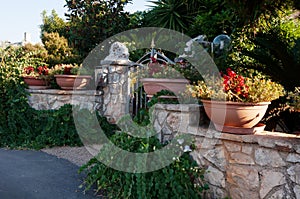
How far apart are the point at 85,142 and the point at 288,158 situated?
142 inches

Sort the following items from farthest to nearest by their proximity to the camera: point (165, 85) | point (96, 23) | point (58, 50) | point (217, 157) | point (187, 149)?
1. point (96, 23)
2. point (58, 50)
3. point (165, 85)
4. point (187, 149)
5. point (217, 157)

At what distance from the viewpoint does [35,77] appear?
5.73 metres

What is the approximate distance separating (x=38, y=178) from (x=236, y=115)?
230 centimetres

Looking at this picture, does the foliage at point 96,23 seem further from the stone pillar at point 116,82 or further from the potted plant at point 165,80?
the potted plant at point 165,80

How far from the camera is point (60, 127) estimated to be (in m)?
5.27

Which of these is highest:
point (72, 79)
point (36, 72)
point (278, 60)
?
point (278, 60)

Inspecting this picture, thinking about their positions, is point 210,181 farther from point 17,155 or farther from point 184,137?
point 17,155

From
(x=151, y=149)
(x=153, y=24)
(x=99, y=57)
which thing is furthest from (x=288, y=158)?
(x=153, y=24)

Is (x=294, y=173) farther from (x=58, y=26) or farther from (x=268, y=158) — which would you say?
(x=58, y=26)

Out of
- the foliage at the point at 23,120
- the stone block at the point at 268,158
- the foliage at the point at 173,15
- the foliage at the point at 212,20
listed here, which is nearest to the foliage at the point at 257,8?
the stone block at the point at 268,158

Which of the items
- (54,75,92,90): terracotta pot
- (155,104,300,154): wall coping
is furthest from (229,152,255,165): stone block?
(54,75,92,90): terracotta pot

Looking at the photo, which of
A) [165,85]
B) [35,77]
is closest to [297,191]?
[165,85]

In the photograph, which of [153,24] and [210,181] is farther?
[153,24]

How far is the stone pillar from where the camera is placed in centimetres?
532
